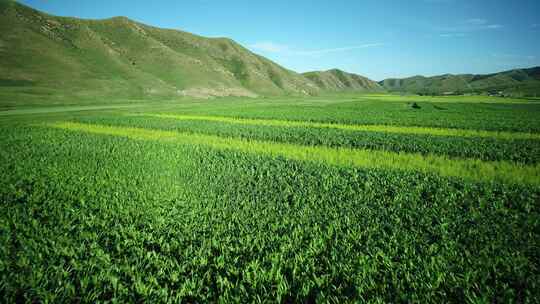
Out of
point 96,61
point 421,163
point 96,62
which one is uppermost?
point 96,61

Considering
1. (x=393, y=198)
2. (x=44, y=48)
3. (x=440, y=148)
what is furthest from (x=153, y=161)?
(x=44, y=48)

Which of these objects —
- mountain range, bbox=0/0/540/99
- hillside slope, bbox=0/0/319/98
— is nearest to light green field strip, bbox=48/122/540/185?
mountain range, bbox=0/0/540/99

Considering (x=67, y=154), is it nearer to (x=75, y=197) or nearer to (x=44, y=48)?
(x=75, y=197)

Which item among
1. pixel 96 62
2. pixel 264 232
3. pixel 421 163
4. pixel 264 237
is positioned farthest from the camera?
pixel 96 62

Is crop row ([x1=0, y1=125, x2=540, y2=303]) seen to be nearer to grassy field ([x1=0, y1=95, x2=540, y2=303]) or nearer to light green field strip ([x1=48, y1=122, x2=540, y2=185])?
grassy field ([x1=0, y1=95, x2=540, y2=303])

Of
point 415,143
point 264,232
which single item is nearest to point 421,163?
point 415,143

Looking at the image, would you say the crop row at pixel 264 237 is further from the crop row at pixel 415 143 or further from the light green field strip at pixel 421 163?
the crop row at pixel 415 143

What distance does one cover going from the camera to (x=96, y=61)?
11650 cm

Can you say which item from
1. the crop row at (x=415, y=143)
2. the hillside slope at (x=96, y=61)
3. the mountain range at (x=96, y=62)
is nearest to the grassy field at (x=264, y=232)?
the crop row at (x=415, y=143)

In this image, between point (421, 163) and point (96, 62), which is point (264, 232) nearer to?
point (421, 163)

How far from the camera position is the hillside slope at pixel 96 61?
89375 millimetres

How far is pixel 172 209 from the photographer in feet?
24.2

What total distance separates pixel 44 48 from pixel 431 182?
142 meters

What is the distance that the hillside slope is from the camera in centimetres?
8938
